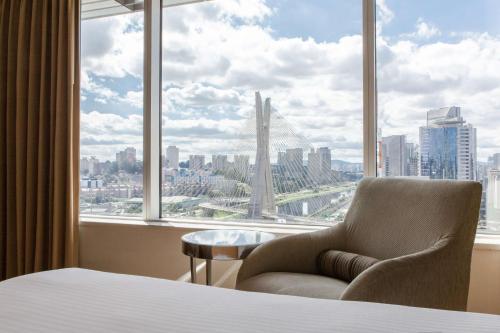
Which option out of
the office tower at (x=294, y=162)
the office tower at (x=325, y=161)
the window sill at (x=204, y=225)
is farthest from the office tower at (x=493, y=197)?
the office tower at (x=294, y=162)

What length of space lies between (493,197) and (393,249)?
86 centimetres

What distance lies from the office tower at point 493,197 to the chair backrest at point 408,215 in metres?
0.69

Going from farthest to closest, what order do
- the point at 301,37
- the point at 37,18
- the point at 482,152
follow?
the point at 37,18
the point at 301,37
the point at 482,152

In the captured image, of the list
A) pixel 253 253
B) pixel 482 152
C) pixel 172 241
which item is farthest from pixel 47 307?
pixel 482 152

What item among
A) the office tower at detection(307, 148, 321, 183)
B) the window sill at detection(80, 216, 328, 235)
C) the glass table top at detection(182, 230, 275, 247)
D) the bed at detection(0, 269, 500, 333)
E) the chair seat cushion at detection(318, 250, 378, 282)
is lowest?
the chair seat cushion at detection(318, 250, 378, 282)

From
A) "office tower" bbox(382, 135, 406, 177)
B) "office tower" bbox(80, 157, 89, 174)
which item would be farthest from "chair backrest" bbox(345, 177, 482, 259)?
"office tower" bbox(80, 157, 89, 174)

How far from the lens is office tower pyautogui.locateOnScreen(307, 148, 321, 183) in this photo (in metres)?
2.75

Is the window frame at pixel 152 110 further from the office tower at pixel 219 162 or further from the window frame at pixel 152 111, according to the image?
the office tower at pixel 219 162

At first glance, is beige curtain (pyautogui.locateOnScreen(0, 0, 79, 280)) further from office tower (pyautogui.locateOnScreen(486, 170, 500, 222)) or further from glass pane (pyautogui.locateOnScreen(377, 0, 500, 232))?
office tower (pyautogui.locateOnScreen(486, 170, 500, 222))

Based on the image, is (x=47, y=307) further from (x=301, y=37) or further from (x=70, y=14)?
(x=70, y=14)

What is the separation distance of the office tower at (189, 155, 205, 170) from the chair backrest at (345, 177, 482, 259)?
1.19m

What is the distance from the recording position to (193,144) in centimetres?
306

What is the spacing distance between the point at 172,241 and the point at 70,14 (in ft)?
5.47

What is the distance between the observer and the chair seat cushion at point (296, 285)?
1662mm
